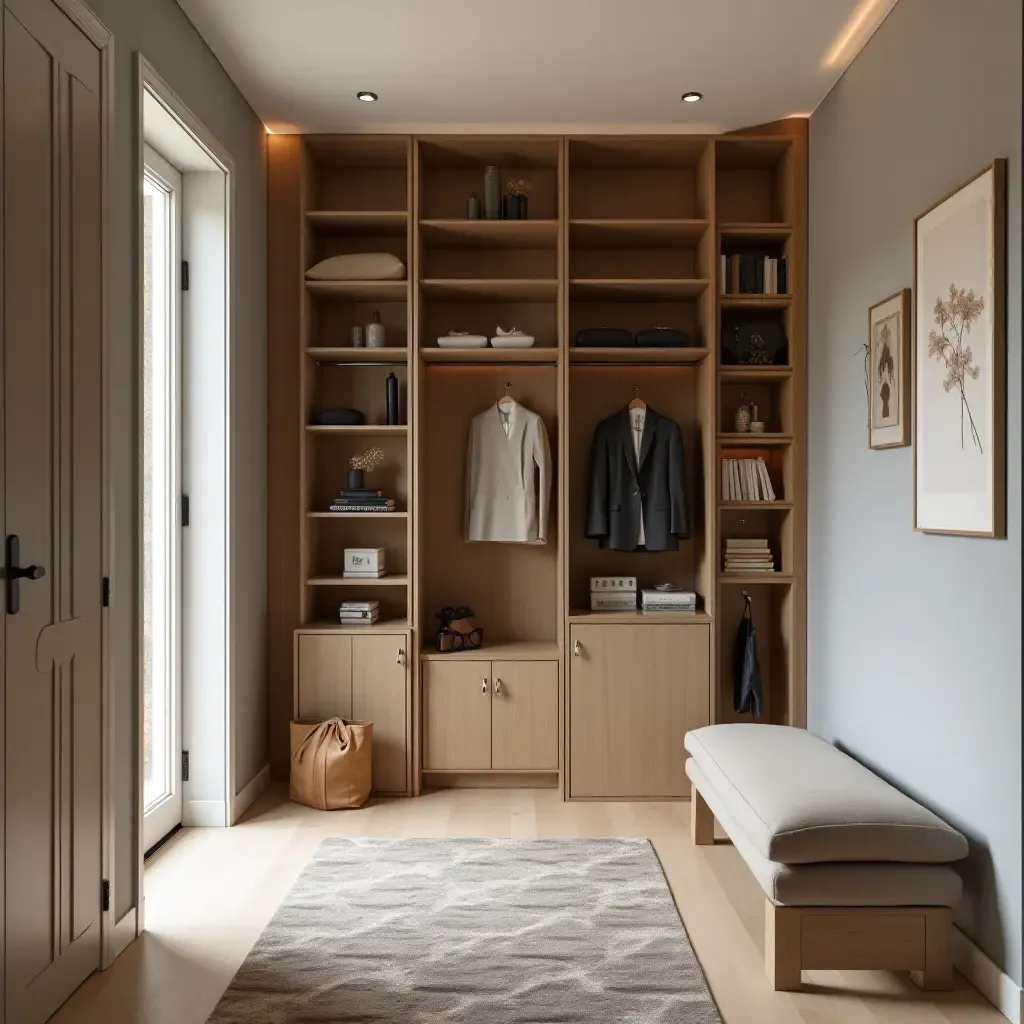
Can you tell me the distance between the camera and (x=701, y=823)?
3746 millimetres

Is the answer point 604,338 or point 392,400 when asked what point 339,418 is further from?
point 604,338

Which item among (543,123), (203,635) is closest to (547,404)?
(543,123)

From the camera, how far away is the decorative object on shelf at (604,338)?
4375mm

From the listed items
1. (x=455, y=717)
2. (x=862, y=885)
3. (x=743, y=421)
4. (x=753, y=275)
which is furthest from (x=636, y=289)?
(x=862, y=885)

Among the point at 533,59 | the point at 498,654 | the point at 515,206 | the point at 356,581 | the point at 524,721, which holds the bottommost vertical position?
the point at 524,721

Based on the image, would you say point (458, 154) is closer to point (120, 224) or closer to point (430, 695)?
point (120, 224)

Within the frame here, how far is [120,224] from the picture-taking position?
2.83 metres

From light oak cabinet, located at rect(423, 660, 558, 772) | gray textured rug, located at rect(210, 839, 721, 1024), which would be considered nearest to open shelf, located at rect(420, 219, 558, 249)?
light oak cabinet, located at rect(423, 660, 558, 772)

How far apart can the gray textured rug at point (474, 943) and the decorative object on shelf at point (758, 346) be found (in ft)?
6.99

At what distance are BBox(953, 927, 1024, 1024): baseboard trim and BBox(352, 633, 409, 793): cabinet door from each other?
235cm

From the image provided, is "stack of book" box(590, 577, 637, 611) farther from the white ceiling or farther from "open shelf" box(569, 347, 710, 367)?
the white ceiling

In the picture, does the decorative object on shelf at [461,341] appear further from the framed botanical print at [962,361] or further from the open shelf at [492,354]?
the framed botanical print at [962,361]

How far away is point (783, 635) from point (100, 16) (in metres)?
3.49

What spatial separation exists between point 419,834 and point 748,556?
185 cm
